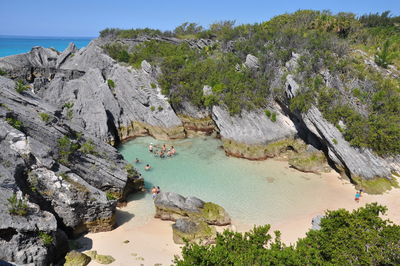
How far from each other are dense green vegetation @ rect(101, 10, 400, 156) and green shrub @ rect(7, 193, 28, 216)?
1970 cm

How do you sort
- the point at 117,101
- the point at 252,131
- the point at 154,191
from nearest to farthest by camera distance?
the point at 154,191, the point at 252,131, the point at 117,101

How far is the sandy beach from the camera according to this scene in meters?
12.9

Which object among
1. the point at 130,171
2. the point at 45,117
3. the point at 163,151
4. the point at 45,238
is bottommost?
the point at 45,238

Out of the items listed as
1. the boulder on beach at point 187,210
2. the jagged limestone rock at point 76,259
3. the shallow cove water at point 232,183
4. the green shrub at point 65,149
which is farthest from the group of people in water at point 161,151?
the jagged limestone rock at point 76,259

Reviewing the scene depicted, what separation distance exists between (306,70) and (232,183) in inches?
533

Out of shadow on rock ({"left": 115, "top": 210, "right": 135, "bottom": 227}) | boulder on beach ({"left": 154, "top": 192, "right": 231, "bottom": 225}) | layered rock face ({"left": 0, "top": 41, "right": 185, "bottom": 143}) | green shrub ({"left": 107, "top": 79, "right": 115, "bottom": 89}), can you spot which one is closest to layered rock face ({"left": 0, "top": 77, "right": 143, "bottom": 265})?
shadow on rock ({"left": 115, "top": 210, "right": 135, "bottom": 227})

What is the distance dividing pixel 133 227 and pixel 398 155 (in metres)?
20.7

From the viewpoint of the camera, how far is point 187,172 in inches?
851

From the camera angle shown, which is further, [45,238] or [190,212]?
[190,212]

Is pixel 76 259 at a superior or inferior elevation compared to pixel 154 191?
inferior

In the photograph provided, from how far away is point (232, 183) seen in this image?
20156 millimetres

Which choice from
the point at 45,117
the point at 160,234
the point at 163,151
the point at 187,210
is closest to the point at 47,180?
the point at 45,117

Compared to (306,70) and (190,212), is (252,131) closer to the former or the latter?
(306,70)

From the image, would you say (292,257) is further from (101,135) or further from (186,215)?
(101,135)
